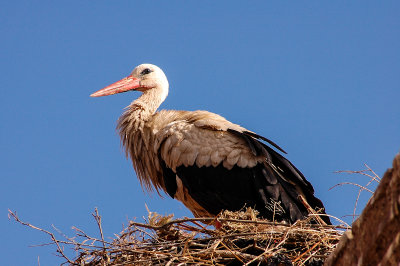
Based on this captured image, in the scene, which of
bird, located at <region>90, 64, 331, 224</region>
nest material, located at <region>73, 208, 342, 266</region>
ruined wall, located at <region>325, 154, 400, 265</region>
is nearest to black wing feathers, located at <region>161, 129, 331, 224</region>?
bird, located at <region>90, 64, 331, 224</region>

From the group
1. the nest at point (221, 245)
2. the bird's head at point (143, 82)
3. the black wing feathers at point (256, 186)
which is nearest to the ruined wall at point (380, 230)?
the nest at point (221, 245)

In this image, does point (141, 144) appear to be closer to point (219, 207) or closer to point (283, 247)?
point (219, 207)

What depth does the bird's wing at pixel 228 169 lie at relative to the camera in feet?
20.1

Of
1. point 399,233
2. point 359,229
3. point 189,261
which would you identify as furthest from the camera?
point 189,261

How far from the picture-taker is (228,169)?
6375 mm

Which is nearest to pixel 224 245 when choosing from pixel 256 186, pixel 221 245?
pixel 221 245

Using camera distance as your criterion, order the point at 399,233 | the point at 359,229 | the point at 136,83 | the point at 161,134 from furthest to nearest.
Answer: the point at 136,83
the point at 161,134
the point at 359,229
the point at 399,233

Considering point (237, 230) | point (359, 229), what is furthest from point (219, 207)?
point (359, 229)

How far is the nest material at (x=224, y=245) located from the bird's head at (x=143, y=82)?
11.1 feet

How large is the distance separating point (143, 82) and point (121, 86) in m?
0.31

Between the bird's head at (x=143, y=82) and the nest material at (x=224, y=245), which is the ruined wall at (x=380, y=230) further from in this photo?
the bird's head at (x=143, y=82)

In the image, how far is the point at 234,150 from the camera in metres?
6.38

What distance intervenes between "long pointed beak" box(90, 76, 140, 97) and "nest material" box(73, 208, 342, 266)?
349cm

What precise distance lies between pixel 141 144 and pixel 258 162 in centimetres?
153
